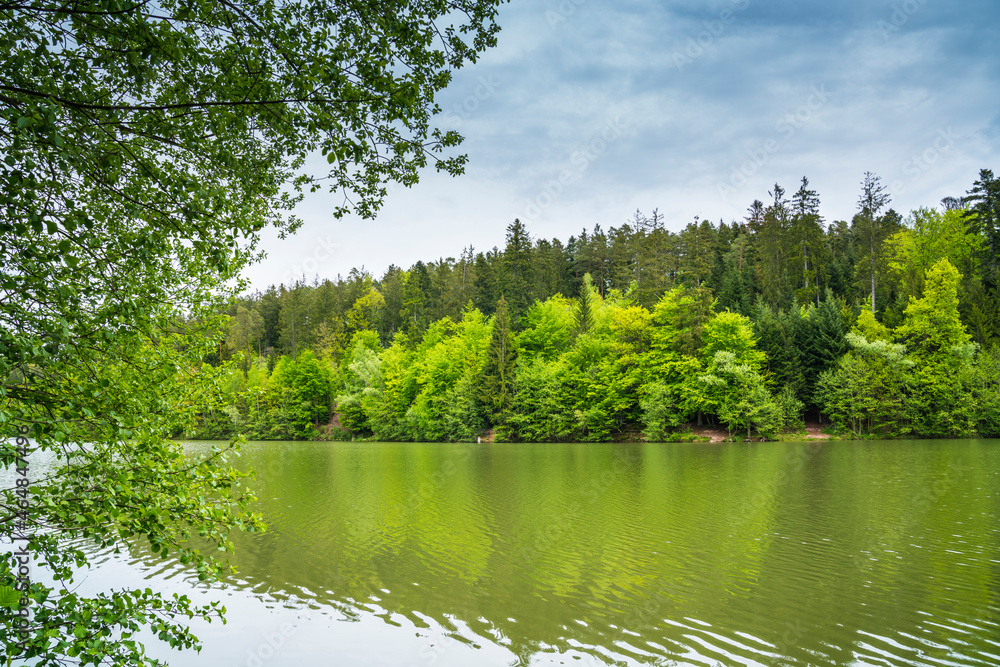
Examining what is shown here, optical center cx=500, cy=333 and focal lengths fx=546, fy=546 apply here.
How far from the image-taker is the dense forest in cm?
4075

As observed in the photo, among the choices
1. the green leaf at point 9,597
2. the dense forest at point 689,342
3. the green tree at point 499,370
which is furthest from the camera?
the green tree at point 499,370

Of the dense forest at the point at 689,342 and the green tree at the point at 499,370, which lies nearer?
the dense forest at the point at 689,342

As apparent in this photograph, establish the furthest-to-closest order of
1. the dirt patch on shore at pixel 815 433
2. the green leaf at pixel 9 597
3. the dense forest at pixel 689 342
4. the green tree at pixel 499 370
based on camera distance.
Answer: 1. the green tree at pixel 499 370
2. the dense forest at pixel 689 342
3. the dirt patch on shore at pixel 815 433
4. the green leaf at pixel 9 597

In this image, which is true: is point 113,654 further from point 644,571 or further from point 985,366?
point 985,366

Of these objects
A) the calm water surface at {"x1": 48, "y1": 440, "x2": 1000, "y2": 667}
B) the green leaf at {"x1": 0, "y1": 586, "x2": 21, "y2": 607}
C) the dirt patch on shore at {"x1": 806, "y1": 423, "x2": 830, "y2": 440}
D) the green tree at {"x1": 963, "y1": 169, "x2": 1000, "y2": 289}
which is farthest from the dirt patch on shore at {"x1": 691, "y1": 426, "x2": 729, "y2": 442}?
the green leaf at {"x1": 0, "y1": 586, "x2": 21, "y2": 607}

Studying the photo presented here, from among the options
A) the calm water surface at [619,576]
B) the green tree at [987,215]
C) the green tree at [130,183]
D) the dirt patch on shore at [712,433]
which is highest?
the green tree at [987,215]

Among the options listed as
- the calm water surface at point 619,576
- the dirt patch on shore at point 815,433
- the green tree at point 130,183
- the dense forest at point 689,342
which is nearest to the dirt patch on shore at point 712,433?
the dense forest at point 689,342

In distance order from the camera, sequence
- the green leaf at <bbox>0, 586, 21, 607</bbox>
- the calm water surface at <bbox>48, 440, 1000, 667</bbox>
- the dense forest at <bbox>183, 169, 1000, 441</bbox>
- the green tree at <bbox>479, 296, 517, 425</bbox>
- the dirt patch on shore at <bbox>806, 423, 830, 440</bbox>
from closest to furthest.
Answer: the green leaf at <bbox>0, 586, 21, 607</bbox>
the calm water surface at <bbox>48, 440, 1000, 667</bbox>
the dirt patch on shore at <bbox>806, 423, 830, 440</bbox>
the dense forest at <bbox>183, 169, 1000, 441</bbox>
the green tree at <bbox>479, 296, 517, 425</bbox>

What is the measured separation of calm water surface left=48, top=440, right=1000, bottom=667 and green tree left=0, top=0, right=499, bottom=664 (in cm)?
382

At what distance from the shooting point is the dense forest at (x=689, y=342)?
4075cm

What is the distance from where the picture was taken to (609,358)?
49312mm

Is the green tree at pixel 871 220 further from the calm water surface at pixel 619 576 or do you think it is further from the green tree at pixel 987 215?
the calm water surface at pixel 619 576

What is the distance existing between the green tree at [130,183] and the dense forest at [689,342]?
4093 centimetres

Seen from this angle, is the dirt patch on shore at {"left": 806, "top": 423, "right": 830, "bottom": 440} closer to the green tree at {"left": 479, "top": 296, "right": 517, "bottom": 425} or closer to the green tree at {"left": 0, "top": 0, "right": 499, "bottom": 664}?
the green tree at {"left": 479, "top": 296, "right": 517, "bottom": 425}
